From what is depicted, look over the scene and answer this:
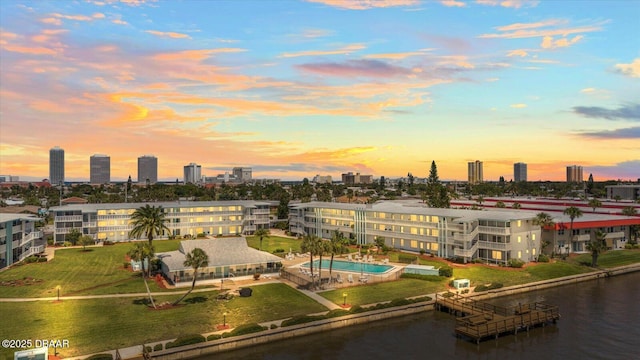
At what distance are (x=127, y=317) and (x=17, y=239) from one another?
55443 mm

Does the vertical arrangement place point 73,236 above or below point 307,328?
above

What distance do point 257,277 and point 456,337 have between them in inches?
1463

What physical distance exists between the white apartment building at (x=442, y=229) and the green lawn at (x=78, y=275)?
2303 inches

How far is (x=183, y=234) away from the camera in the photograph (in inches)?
5487

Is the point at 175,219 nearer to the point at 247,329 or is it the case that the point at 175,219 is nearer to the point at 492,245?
the point at 492,245

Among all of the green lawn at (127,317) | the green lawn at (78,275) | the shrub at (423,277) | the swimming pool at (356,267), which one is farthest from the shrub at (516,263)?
the green lawn at (78,275)

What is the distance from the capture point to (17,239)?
310 feet

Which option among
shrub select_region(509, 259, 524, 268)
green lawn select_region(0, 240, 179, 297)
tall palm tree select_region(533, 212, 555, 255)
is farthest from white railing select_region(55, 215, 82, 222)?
tall palm tree select_region(533, 212, 555, 255)

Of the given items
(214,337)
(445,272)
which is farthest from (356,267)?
(214,337)

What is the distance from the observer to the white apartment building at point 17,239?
8894 centimetres

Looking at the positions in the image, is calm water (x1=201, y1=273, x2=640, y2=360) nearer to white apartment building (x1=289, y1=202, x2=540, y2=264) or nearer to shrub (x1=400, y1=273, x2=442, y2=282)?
shrub (x1=400, y1=273, x2=442, y2=282)

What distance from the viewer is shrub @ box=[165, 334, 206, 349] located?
47.6m

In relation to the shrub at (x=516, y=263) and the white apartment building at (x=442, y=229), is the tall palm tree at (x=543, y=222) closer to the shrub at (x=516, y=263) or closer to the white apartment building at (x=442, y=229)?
the white apartment building at (x=442, y=229)

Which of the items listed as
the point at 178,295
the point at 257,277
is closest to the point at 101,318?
the point at 178,295
